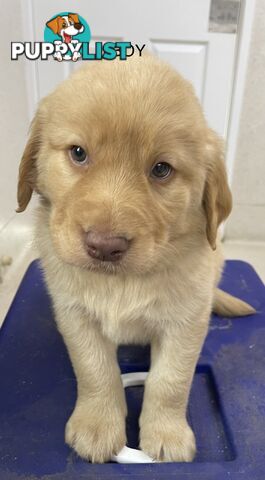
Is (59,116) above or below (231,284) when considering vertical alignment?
above

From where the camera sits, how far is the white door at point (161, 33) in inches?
92.8

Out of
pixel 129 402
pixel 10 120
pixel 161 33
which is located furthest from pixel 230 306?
pixel 161 33

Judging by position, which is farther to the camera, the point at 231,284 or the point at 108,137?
the point at 231,284

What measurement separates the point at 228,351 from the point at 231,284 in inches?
18.4

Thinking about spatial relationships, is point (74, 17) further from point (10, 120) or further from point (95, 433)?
point (95, 433)

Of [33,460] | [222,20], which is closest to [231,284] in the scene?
[33,460]

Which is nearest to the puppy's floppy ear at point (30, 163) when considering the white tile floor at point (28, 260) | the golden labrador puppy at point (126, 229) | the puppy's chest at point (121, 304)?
the golden labrador puppy at point (126, 229)

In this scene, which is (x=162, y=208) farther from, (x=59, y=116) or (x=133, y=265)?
(x=59, y=116)

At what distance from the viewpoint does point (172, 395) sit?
1234 mm

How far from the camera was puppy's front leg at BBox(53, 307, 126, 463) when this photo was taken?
1222 millimetres

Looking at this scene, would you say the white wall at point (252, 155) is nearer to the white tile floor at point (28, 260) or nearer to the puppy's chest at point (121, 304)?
the white tile floor at point (28, 260)

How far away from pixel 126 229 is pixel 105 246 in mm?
53

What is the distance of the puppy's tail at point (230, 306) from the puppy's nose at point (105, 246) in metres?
0.88

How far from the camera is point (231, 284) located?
79.5 inches
